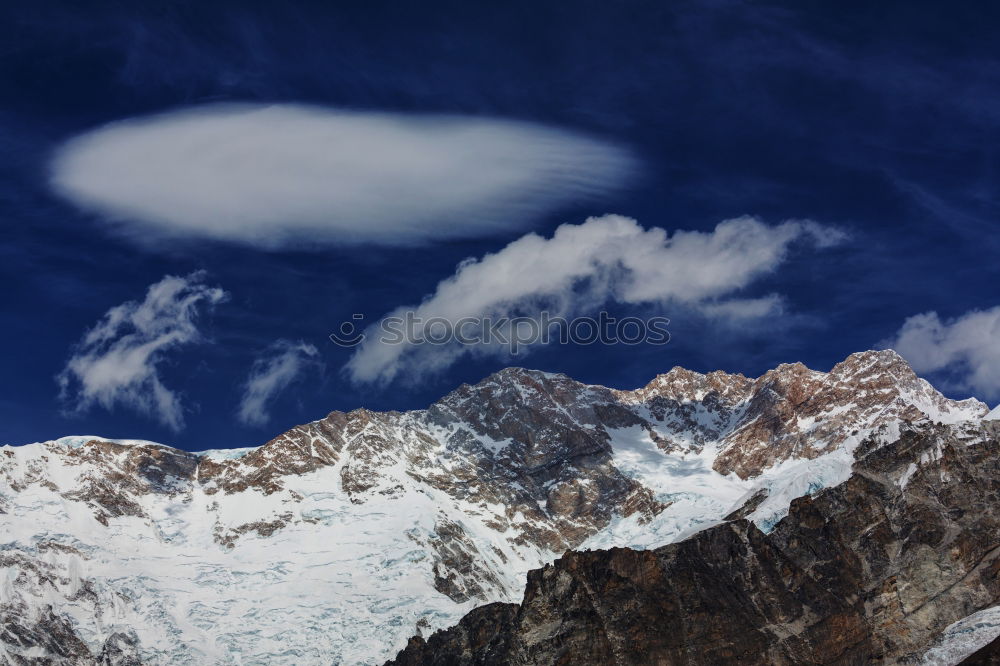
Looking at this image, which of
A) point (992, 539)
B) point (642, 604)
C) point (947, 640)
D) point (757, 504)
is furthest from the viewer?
point (757, 504)

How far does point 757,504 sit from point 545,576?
52.2 metres

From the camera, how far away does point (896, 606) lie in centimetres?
14000

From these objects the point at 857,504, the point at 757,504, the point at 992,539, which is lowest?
the point at 992,539

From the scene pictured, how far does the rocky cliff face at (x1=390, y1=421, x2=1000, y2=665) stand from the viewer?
138875 millimetres

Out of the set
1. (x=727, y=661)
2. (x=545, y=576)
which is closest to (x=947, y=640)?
(x=727, y=661)

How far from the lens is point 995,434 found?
150375mm

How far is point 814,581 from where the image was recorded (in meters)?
149

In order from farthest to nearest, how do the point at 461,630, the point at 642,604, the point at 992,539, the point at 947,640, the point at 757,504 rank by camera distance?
the point at 757,504
the point at 461,630
the point at 642,604
the point at 992,539
the point at 947,640

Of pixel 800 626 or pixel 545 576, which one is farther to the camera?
pixel 545 576

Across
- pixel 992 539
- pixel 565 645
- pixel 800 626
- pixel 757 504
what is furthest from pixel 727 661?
pixel 757 504

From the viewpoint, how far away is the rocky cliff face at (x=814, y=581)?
13888 centimetres

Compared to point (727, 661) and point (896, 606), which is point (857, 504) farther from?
point (727, 661)

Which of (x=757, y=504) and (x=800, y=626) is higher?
(x=757, y=504)

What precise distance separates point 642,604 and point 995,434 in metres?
47.7
